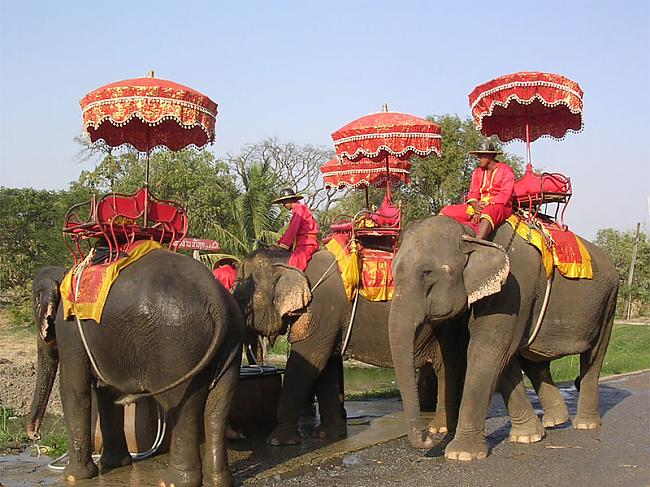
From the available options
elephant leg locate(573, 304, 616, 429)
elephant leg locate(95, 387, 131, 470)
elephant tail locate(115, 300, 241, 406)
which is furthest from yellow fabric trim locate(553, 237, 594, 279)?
elephant leg locate(95, 387, 131, 470)

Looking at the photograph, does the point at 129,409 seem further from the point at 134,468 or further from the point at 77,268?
the point at 77,268

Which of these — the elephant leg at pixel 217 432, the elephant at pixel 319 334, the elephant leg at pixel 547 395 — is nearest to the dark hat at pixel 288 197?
the elephant at pixel 319 334

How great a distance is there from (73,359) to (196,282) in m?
1.33

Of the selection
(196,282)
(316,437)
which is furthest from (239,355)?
(316,437)

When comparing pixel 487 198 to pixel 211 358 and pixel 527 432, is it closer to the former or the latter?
pixel 527 432

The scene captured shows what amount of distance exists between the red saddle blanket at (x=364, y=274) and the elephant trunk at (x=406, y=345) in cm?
173

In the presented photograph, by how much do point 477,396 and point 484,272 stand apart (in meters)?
1.19

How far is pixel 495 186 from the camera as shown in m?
8.12

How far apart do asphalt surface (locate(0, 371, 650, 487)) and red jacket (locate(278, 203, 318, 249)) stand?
214 cm

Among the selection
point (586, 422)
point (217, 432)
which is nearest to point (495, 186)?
point (586, 422)

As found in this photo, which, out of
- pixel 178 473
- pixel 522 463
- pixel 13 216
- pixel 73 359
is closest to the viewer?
pixel 178 473

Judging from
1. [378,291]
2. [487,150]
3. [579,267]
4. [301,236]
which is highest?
[487,150]

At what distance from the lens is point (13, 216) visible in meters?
25.4

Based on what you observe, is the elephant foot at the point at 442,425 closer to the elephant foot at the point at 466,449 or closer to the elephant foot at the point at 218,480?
the elephant foot at the point at 466,449
